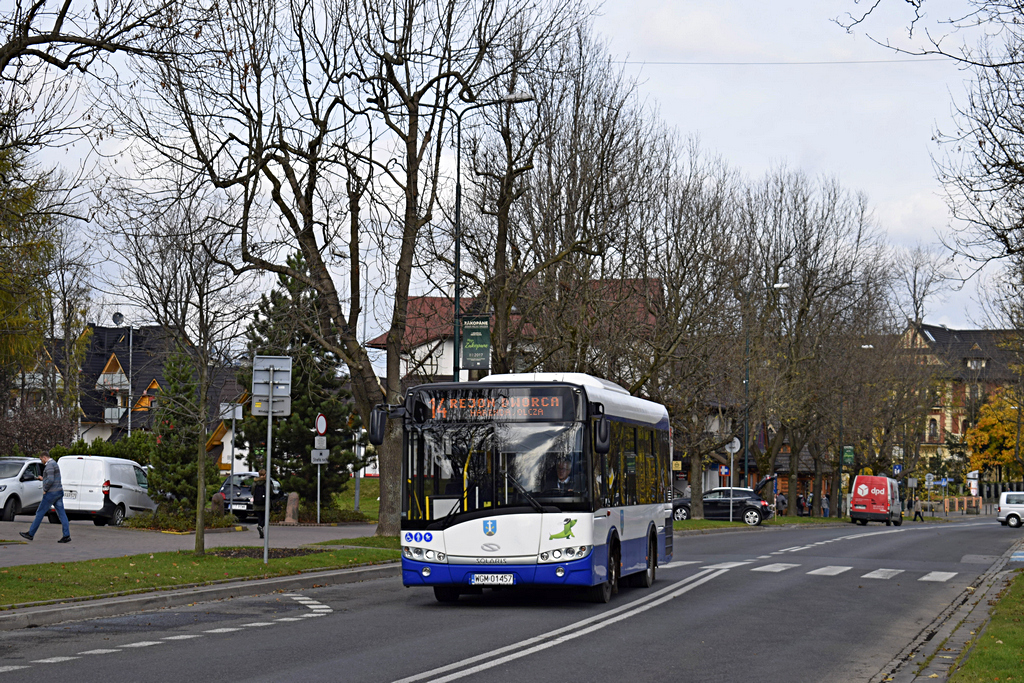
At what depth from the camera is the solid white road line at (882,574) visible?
77.5ft

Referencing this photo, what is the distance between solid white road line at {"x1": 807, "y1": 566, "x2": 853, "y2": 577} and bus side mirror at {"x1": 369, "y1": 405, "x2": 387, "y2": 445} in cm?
1088

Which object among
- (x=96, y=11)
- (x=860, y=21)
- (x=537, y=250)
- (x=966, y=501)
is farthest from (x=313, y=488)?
(x=966, y=501)

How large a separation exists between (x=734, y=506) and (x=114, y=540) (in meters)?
33.3

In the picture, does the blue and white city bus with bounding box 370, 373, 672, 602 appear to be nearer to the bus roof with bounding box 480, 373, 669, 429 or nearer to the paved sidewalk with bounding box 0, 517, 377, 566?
the bus roof with bounding box 480, 373, 669, 429

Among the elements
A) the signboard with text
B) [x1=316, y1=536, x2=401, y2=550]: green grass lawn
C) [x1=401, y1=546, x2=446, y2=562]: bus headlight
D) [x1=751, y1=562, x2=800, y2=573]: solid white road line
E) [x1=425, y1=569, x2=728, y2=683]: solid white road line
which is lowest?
[x1=751, y1=562, x2=800, y2=573]: solid white road line

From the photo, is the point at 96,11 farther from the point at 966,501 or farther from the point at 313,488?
the point at 966,501

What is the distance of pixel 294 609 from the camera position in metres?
16.1

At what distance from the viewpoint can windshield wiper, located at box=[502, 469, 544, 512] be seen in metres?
16.0

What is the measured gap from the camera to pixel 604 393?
58.2 ft

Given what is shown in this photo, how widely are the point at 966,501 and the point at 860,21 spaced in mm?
93586

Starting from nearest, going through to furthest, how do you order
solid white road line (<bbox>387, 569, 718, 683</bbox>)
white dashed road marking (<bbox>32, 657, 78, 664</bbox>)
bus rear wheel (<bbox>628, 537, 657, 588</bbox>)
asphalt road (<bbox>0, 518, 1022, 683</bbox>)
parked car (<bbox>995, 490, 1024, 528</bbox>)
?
1. solid white road line (<bbox>387, 569, 718, 683</bbox>)
2. asphalt road (<bbox>0, 518, 1022, 683</bbox>)
3. white dashed road marking (<bbox>32, 657, 78, 664</bbox>)
4. bus rear wheel (<bbox>628, 537, 657, 588</bbox>)
5. parked car (<bbox>995, 490, 1024, 528</bbox>)

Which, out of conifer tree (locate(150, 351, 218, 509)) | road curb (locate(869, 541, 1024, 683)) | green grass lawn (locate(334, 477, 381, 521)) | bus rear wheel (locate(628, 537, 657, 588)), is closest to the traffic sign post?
bus rear wheel (locate(628, 537, 657, 588))

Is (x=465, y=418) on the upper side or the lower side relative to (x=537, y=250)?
lower

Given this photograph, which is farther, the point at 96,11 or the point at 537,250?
the point at 537,250
